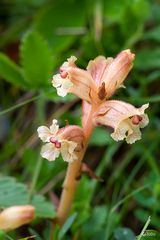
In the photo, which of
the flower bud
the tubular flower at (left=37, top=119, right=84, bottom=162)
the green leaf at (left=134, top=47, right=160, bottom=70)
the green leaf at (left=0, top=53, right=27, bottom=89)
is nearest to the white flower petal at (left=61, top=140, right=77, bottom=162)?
the tubular flower at (left=37, top=119, right=84, bottom=162)

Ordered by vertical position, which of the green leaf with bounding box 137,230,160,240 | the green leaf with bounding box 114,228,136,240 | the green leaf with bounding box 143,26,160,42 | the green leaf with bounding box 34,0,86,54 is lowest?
the green leaf with bounding box 137,230,160,240

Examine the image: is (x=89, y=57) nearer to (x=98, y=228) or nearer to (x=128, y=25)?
(x=128, y=25)

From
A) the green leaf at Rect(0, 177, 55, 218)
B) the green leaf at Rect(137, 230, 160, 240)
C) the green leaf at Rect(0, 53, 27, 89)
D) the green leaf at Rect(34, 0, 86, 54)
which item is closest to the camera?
Answer: the green leaf at Rect(137, 230, 160, 240)

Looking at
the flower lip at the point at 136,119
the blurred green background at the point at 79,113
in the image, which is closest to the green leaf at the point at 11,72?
the blurred green background at the point at 79,113

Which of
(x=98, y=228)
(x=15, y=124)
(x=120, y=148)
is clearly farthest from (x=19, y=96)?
(x=98, y=228)

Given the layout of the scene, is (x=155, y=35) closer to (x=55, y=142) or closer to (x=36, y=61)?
(x=36, y=61)

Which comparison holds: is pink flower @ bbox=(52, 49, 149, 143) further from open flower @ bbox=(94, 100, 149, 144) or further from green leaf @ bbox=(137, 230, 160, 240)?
green leaf @ bbox=(137, 230, 160, 240)

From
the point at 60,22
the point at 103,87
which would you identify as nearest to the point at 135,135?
the point at 103,87
